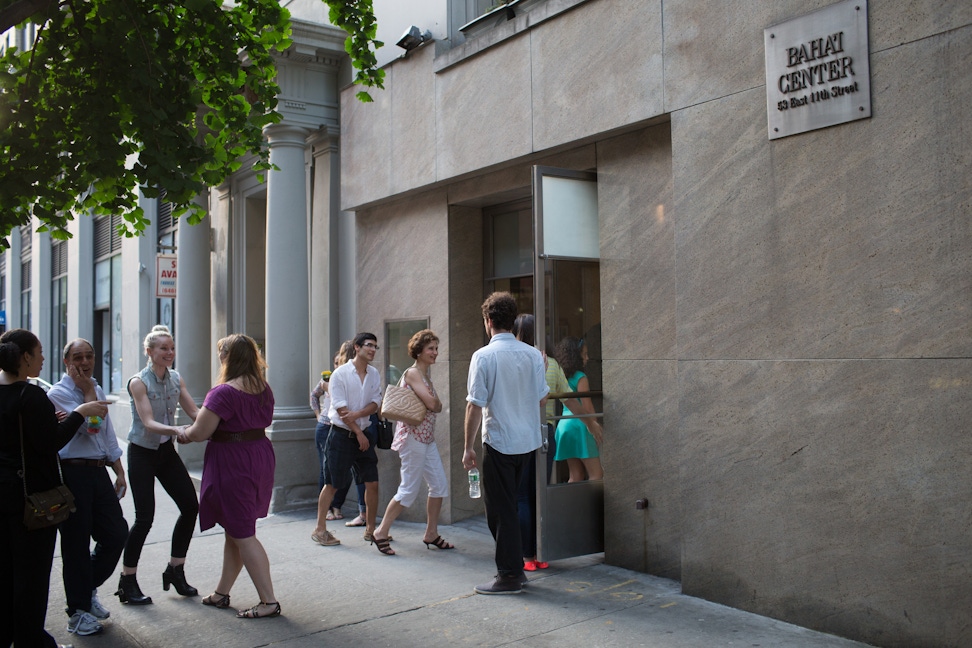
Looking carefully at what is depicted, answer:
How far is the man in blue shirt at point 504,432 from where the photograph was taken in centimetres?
589

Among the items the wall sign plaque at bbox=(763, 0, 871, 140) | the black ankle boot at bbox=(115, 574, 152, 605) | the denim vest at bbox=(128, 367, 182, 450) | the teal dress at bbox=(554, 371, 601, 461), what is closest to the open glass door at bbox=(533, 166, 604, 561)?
the teal dress at bbox=(554, 371, 601, 461)

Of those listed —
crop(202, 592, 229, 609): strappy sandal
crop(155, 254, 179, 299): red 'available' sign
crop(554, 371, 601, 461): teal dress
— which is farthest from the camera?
crop(155, 254, 179, 299): red 'available' sign

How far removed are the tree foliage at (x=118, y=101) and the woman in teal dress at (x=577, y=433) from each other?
109 inches

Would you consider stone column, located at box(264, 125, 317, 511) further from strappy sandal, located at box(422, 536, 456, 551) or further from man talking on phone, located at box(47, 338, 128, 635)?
man talking on phone, located at box(47, 338, 128, 635)

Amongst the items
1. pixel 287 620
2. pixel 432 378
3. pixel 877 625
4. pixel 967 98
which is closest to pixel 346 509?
pixel 432 378

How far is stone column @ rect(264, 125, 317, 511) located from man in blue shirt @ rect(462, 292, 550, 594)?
4.38 meters

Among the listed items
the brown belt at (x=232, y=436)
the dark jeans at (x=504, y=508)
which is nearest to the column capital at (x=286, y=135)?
the brown belt at (x=232, y=436)

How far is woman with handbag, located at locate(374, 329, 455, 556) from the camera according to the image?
7316 millimetres

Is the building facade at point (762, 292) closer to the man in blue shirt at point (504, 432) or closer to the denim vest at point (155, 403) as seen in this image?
the man in blue shirt at point (504, 432)

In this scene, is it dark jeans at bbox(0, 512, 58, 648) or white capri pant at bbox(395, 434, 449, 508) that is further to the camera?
white capri pant at bbox(395, 434, 449, 508)

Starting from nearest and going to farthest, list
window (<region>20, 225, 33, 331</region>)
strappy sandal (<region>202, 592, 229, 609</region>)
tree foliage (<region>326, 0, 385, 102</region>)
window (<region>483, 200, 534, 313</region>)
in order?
strappy sandal (<region>202, 592, 229, 609</region>), tree foliage (<region>326, 0, 385, 102</region>), window (<region>483, 200, 534, 313</region>), window (<region>20, 225, 33, 331</region>)

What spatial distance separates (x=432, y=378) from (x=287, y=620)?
358 cm

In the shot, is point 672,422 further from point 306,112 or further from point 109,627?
point 306,112

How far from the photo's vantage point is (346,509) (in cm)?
977
